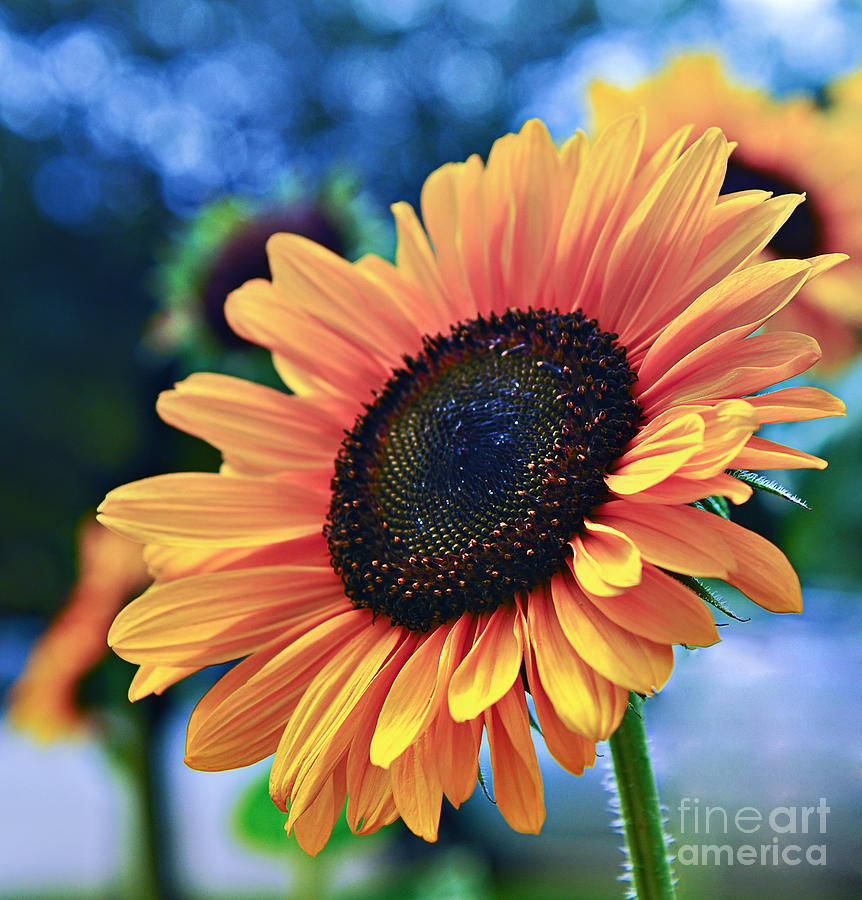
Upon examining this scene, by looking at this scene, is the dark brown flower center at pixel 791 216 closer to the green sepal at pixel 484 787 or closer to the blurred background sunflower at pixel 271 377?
the blurred background sunflower at pixel 271 377

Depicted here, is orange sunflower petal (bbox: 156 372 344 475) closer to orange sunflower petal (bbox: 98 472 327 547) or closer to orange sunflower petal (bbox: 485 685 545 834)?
orange sunflower petal (bbox: 98 472 327 547)

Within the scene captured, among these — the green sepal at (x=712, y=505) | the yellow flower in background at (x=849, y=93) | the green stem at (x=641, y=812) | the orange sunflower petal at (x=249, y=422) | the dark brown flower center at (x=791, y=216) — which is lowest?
the green stem at (x=641, y=812)

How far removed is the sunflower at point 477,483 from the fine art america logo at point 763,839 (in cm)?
14

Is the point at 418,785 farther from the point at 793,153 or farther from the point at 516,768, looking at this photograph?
the point at 793,153

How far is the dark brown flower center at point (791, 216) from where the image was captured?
0.64m

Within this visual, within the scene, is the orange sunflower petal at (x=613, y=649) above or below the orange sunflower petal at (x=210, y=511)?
below

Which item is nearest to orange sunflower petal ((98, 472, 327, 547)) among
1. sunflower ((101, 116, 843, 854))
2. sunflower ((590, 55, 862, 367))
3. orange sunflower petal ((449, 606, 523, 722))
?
sunflower ((101, 116, 843, 854))

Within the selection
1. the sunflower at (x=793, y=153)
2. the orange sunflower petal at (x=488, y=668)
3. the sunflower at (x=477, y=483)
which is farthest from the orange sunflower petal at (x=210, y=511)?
the sunflower at (x=793, y=153)

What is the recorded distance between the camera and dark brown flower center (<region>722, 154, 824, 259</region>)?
643mm

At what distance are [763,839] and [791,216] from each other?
436 millimetres

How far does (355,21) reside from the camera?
3.47 metres

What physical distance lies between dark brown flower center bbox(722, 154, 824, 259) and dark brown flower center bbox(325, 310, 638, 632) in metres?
0.33

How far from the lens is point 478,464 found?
1.17 ft

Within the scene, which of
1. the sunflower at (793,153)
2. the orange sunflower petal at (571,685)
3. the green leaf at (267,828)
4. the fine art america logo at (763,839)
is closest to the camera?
the orange sunflower petal at (571,685)
